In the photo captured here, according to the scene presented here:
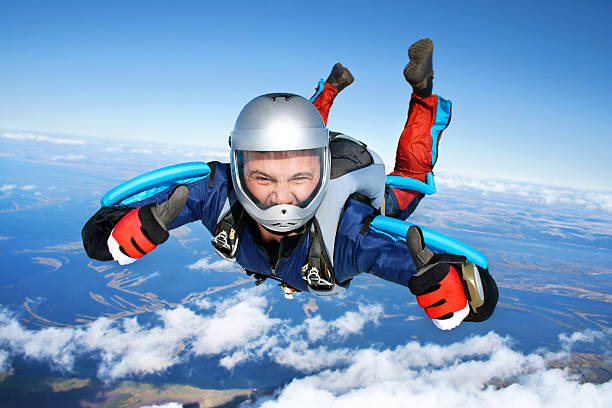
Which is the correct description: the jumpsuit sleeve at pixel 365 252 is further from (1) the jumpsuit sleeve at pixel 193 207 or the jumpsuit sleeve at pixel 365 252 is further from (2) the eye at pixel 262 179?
(1) the jumpsuit sleeve at pixel 193 207

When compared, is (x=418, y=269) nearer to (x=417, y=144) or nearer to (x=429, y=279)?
(x=429, y=279)

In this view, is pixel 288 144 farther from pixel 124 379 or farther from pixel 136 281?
pixel 136 281

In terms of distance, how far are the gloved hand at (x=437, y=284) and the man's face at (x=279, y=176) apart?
2.50 feet

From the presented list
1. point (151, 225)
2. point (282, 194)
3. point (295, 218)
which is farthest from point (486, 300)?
point (151, 225)

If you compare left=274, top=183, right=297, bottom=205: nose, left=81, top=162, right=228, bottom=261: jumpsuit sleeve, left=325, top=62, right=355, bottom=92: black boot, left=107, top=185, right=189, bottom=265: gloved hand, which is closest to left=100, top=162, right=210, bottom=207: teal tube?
left=81, top=162, right=228, bottom=261: jumpsuit sleeve

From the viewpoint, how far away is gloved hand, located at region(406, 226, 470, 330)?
1.51m

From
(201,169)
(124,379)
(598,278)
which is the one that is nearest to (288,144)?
(201,169)

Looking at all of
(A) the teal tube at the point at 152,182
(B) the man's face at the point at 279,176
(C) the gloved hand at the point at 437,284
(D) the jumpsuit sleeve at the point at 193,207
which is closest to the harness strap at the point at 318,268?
(B) the man's face at the point at 279,176

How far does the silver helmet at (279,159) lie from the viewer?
6.14ft

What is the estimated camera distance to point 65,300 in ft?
300

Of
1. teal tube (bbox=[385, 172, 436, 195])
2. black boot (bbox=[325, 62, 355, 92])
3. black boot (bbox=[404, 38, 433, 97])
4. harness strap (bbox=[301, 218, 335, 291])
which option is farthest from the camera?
black boot (bbox=[325, 62, 355, 92])

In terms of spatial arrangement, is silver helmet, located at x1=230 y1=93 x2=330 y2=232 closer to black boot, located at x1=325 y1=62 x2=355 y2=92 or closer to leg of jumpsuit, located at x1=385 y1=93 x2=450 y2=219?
leg of jumpsuit, located at x1=385 y1=93 x2=450 y2=219

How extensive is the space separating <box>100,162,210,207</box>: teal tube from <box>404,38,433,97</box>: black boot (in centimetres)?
199

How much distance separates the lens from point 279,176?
1.95m
